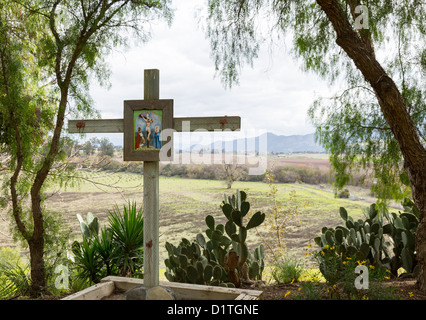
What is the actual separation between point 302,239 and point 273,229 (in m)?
0.61

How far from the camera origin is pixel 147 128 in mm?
3381

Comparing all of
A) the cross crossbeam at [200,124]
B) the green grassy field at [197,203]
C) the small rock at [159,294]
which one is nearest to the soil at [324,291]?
the small rock at [159,294]

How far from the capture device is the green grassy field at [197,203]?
21.2 ft

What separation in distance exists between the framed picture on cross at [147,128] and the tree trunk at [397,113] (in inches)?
74.4

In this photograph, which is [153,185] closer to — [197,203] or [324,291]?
[324,291]

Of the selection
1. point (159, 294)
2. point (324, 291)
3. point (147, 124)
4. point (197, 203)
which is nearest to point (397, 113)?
point (324, 291)

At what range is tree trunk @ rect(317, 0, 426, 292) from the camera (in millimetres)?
3660

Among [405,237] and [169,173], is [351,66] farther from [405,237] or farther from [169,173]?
[169,173]

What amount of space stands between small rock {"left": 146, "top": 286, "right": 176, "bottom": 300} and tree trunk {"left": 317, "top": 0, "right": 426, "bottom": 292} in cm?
243

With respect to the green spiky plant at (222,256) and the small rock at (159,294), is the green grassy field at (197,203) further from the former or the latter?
the small rock at (159,294)

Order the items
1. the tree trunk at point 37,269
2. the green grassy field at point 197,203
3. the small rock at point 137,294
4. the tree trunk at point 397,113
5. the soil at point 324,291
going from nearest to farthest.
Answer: the small rock at point 137,294 → the soil at point 324,291 → the tree trunk at point 397,113 → the tree trunk at point 37,269 → the green grassy field at point 197,203

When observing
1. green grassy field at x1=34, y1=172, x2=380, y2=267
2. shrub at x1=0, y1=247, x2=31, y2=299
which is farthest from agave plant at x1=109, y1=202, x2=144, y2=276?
green grassy field at x1=34, y1=172, x2=380, y2=267

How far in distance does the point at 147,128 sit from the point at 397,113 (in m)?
2.43

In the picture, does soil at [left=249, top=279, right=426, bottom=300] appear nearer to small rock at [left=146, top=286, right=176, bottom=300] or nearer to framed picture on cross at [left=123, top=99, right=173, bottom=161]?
small rock at [left=146, top=286, right=176, bottom=300]
